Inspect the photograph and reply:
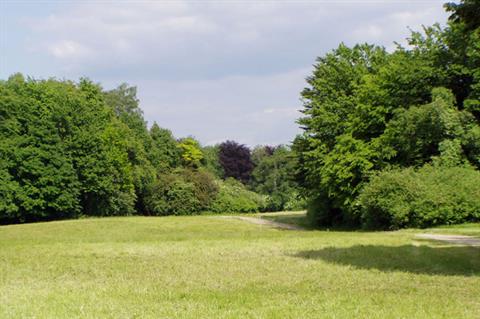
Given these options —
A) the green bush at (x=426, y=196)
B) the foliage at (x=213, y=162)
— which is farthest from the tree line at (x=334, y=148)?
the foliage at (x=213, y=162)

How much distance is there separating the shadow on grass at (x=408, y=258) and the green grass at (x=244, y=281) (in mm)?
28

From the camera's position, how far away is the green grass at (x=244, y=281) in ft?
28.0

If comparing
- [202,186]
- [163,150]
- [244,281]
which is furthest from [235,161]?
[244,281]

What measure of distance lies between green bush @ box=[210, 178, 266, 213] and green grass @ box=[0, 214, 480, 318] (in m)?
49.9

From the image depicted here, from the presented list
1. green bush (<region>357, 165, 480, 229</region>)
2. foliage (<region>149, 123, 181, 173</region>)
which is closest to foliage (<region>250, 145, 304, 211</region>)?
foliage (<region>149, 123, 181, 173</region>)

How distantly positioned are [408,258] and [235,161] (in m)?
82.6

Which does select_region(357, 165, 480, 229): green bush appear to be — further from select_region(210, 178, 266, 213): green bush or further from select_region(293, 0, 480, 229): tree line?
select_region(210, 178, 266, 213): green bush

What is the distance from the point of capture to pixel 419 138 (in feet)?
112

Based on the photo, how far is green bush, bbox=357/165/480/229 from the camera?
94.2 ft

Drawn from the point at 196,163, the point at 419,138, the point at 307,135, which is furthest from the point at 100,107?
the point at 419,138

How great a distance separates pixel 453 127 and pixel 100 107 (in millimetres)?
40602

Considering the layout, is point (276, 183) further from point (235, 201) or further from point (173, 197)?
point (173, 197)

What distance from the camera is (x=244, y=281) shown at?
11.8m

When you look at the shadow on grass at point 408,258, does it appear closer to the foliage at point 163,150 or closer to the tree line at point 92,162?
the tree line at point 92,162
